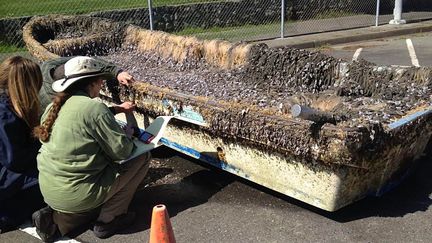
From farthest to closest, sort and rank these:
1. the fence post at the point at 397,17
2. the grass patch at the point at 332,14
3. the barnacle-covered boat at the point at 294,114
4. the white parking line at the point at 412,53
Answer: the grass patch at the point at 332,14
the fence post at the point at 397,17
the white parking line at the point at 412,53
the barnacle-covered boat at the point at 294,114

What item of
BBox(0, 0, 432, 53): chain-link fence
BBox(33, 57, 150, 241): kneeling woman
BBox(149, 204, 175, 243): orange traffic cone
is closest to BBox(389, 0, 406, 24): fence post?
BBox(0, 0, 432, 53): chain-link fence

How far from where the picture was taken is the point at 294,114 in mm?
3248

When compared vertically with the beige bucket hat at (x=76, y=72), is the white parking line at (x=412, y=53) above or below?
below

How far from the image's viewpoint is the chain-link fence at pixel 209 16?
36.2ft

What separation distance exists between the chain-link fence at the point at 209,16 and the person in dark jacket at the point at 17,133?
6.65 m

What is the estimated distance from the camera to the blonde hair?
12.6 ft

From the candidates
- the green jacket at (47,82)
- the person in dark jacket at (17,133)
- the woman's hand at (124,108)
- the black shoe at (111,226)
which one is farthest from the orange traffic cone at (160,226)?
the green jacket at (47,82)

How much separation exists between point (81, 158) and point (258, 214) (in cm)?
136

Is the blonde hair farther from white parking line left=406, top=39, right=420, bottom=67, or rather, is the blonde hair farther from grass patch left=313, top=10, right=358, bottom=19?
grass patch left=313, top=10, right=358, bottom=19

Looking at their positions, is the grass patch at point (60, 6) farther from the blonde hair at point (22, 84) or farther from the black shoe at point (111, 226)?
the black shoe at point (111, 226)

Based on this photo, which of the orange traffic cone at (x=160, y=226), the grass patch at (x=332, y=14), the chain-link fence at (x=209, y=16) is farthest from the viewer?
the grass patch at (x=332, y=14)

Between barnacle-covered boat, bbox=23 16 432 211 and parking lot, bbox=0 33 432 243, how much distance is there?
192mm

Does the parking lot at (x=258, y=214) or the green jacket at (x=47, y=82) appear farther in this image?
the green jacket at (x=47, y=82)

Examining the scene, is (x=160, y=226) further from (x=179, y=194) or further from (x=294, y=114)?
(x=179, y=194)
